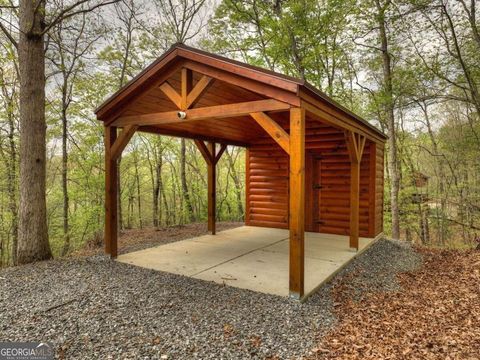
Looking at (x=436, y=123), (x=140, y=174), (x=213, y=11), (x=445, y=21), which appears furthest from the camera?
(x=140, y=174)

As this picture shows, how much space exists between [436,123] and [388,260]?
9.96 m

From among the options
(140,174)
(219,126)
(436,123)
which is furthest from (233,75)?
(436,123)

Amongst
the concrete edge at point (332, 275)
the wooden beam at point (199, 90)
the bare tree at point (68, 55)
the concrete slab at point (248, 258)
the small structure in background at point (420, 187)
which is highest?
the bare tree at point (68, 55)

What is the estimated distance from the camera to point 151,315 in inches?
115

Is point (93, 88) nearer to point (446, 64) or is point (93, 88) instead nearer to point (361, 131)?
point (361, 131)

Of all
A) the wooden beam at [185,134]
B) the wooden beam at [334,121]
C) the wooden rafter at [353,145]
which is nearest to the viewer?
the wooden beam at [334,121]

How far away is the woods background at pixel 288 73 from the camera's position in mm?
8406

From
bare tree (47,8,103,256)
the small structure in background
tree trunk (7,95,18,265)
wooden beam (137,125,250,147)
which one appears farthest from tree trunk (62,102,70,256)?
the small structure in background

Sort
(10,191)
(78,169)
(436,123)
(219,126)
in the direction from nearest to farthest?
1. (219,126)
2. (10,191)
3. (78,169)
4. (436,123)

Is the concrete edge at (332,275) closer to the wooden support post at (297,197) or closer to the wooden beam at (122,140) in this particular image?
the wooden support post at (297,197)

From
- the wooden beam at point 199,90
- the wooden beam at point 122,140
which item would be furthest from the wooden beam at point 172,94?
the wooden beam at point 122,140

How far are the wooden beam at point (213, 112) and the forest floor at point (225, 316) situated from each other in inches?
92.7

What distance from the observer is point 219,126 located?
611 cm

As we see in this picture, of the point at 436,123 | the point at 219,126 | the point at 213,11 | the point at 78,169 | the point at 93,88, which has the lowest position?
the point at 78,169
